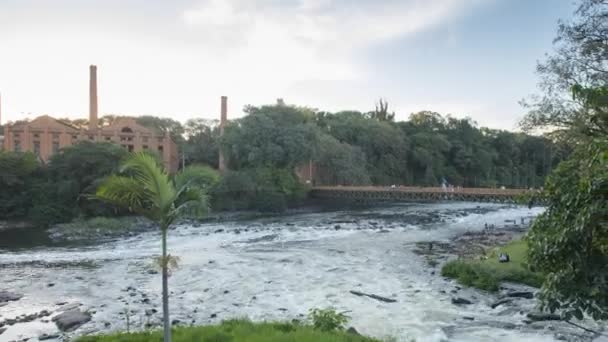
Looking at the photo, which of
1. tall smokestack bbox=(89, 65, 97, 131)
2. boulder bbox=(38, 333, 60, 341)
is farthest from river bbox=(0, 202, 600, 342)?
tall smokestack bbox=(89, 65, 97, 131)

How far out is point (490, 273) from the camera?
1309 centimetres

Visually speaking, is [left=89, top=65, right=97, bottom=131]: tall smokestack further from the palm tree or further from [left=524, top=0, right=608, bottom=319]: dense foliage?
[left=524, top=0, right=608, bottom=319]: dense foliage

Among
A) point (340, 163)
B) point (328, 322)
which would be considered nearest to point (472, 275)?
point (328, 322)

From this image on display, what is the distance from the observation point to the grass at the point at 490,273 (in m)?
12.6

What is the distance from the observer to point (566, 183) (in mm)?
4496

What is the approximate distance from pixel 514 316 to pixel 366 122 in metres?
51.4

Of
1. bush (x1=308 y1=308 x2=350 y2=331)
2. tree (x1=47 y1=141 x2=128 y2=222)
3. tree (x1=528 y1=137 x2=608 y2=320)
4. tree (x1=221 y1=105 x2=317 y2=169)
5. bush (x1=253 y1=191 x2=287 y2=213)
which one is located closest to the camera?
tree (x1=528 y1=137 x2=608 y2=320)

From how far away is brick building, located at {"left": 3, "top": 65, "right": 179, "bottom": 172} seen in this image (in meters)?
43.8

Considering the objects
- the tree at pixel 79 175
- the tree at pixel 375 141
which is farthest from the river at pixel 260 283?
the tree at pixel 375 141

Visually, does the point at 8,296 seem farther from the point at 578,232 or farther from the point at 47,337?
the point at 578,232

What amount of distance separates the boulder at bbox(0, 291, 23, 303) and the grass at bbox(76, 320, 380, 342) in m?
5.98

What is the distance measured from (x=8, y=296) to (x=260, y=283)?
7.29 metres

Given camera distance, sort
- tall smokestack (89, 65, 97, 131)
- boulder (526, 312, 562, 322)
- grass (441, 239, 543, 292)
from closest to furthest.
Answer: boulder (526, 312, 562, 322)
grass (441, 239, 543, 292)
tall smokestack (89, 65, 97, 131)

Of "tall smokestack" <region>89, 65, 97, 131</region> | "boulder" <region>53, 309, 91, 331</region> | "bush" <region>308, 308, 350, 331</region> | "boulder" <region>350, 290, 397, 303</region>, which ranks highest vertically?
"tall smokestack" <region>89, 65, 97, 131</region>
